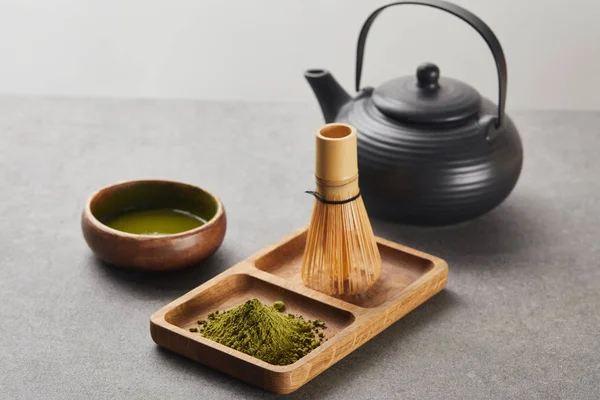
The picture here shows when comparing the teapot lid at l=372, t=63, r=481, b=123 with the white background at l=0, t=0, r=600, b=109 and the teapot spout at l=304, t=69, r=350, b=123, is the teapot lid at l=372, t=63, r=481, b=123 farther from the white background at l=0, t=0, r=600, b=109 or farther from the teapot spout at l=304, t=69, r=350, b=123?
the white background at l=0, t=0, r=600, b=109

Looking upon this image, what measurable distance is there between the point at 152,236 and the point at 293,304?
22 centimetres

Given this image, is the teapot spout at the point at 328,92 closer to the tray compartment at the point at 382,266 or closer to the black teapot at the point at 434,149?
the black teapot at the point at 434,149

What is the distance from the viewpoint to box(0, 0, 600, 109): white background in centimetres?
268

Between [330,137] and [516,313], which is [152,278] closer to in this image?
[330,137]

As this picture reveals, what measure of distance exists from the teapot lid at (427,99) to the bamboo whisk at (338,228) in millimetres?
232

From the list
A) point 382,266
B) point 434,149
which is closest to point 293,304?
point 382,266

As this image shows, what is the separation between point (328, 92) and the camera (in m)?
1.68

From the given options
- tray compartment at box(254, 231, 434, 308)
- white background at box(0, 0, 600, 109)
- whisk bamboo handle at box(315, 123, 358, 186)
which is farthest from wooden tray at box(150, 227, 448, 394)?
white background at box(0, 0, 600, 109)

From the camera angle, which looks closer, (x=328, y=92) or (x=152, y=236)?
(x=152, y=236)

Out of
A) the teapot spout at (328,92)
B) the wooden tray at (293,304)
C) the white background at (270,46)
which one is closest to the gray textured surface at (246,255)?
the wooden tray at (293,304)

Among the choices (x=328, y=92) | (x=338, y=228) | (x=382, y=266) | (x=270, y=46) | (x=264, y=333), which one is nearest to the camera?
(x=264, y=333)

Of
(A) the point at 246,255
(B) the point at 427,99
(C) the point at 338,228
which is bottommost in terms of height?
(A) the point at 246,255

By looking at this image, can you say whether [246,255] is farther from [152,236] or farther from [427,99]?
[427,99]

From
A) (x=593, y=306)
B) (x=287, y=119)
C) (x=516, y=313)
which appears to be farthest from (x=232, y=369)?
(x=287, y=119)
